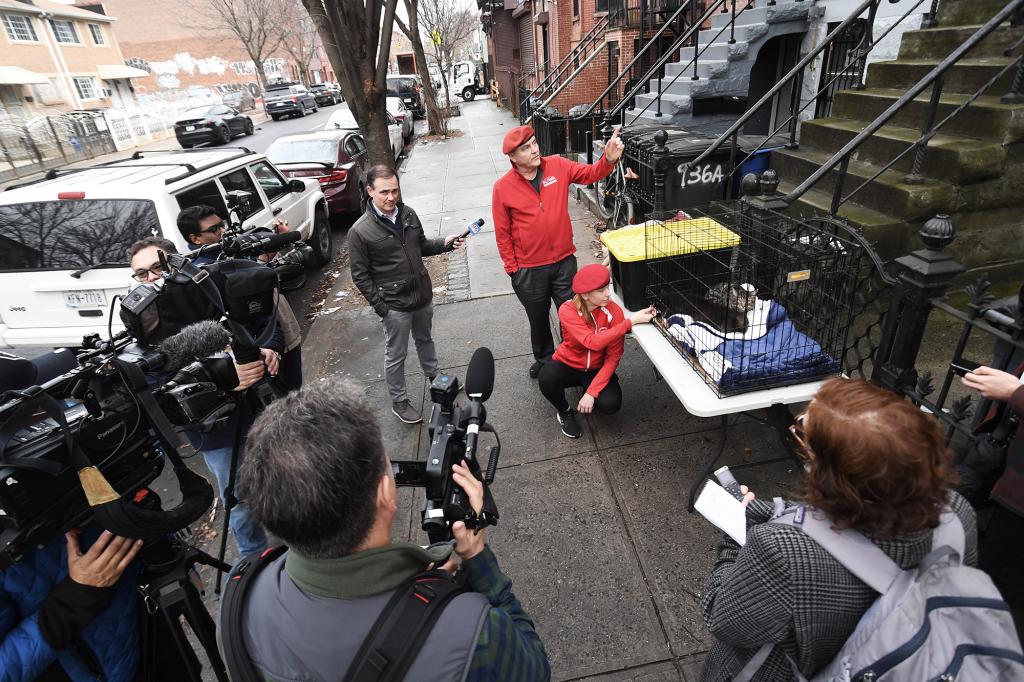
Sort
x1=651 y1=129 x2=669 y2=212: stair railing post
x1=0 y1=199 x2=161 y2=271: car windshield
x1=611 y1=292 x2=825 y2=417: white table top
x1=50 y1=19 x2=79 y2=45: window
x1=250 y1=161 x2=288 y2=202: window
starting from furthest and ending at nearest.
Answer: x1=50 y1=19 x2=79 y2=45: window, x1=250 y1=161 x2=288 y2=202: window, x1=651 y1=129 x2=669 y2=212: stair railing post, x1=0 y1=199 x2=161 y2=271: car windshield, x1=611 y1=292 x2=825 y2=417: white table top

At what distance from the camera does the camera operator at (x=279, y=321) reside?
2.89 metres

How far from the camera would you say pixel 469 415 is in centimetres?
162

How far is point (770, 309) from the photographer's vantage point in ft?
9.19

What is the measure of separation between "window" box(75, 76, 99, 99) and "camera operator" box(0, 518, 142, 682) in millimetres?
45053

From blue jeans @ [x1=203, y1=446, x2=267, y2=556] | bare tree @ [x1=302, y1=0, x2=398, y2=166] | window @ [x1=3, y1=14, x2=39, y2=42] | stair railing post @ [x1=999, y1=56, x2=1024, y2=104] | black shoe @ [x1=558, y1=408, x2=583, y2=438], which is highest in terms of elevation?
window @ [x1=3, y1=14, x2=39, y2=42]

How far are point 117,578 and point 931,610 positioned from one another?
7.11 ft

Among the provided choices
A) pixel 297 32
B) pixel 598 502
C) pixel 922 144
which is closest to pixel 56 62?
pixel 297 32

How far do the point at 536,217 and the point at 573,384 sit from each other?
3.93 ft

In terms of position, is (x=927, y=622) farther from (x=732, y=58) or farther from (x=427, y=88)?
(x=427, y=88)

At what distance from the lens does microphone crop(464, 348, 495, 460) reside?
1580 mm

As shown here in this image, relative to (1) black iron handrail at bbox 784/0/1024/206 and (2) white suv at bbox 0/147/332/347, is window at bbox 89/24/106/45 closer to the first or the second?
(2) white suv at bbox 0/147/332/347

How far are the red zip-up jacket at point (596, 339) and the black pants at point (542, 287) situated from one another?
1.85ft

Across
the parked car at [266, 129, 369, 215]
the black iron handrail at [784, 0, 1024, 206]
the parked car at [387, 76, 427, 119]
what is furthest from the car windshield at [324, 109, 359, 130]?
the black iron handrail at [784, 0, 1024, 206]

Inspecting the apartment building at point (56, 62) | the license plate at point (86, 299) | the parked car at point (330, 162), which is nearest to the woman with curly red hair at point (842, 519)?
the license plate at point (86, 299)
